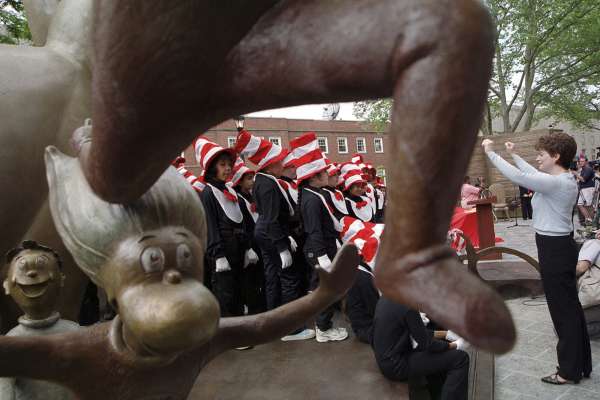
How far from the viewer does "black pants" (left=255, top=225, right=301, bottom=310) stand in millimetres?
4996

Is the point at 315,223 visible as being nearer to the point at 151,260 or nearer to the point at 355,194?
the point at 355,194

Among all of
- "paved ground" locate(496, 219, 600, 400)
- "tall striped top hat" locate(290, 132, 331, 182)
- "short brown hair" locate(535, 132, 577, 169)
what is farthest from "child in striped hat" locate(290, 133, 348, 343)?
"short brown hair" locate(535, 132, 577, 169)

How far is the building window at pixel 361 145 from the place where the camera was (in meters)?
32.9

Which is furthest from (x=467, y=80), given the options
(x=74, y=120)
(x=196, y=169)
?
(x=196, y=169)

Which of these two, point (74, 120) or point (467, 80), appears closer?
point (467, 80)

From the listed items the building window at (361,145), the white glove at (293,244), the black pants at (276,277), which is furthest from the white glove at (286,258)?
the building window at (361,145)

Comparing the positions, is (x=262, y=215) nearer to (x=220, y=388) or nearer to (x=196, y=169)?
(x=220, y=388)

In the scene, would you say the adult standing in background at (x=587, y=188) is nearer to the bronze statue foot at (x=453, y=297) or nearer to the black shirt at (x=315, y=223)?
the black shirt at (x=315, y=223)

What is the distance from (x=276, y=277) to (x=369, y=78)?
4.72m

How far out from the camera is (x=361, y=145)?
33000mm

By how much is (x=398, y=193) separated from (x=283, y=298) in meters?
4.60

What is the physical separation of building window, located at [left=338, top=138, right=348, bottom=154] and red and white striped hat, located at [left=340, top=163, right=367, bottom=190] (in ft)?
80.4

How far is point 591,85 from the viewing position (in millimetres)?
21078

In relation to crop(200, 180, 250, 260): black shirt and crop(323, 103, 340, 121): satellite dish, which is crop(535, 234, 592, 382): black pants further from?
crop(200, 180, 250, 260): black shirt
